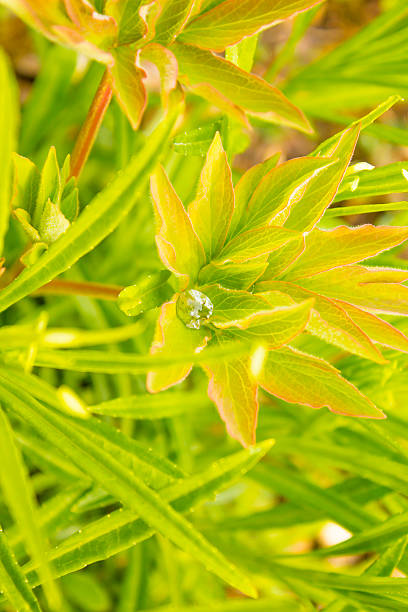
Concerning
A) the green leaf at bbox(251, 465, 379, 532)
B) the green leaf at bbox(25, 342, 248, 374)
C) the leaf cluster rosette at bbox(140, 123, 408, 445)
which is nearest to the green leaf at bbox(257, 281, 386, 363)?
the leaf cluster rosette at bbox(140, 123, 408, 445)

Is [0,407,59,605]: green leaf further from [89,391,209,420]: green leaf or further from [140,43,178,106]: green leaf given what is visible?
[140,43,178,106]: green leaf

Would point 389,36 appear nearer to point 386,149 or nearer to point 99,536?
point 99,536

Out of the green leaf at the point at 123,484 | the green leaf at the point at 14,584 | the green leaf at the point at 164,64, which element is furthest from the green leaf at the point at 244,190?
the green leaf at the point at 14,584

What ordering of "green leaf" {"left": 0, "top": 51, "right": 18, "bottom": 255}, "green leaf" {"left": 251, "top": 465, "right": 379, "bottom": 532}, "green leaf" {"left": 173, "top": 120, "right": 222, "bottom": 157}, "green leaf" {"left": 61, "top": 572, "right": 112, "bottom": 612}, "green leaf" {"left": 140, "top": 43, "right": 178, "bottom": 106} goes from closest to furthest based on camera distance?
"green leaf" {"left": 0, "top": 51, "right": 18, "bottom": 255}
"green leaf" {"left": 140, "top": 43, "right": 178, "bottom": 106}
"green leaf" {"left": 173, "top": 120, "right": 222, "bottom": 157}
"green leaf" {"left": 251, "top": 465, "right": 379, "bottom": 532}
"green leaf" {"left": 61, "top": 572, "right": 112, "bottom": 612}

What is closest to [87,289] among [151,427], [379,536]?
[379,536]

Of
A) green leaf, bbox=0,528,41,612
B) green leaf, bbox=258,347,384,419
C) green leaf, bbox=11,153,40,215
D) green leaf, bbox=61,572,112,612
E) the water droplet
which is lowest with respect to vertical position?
green leaf, bbox=61,572,112,612

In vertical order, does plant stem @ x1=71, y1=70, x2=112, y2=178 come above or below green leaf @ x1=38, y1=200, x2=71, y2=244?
above

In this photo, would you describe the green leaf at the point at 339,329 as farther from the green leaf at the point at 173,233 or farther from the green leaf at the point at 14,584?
the green leaf at the point at 14,584

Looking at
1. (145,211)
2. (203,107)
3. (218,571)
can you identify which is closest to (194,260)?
(218,571)

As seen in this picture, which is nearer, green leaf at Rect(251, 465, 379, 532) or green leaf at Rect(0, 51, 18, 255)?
green leaf at Rect(0, 51, 18, 255)
